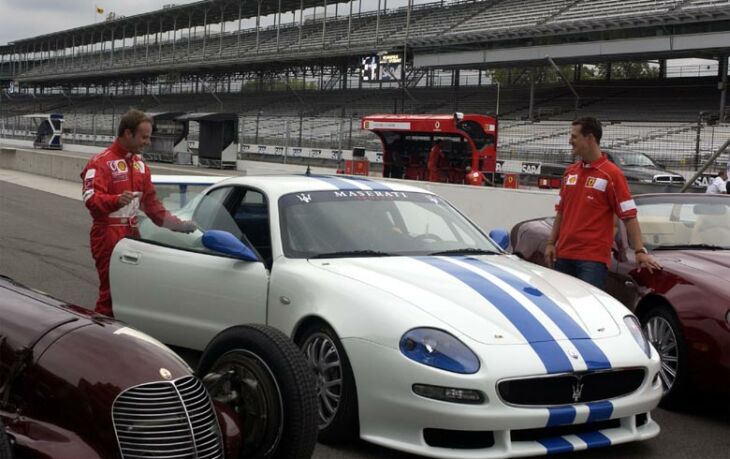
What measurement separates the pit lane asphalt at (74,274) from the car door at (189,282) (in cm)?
111

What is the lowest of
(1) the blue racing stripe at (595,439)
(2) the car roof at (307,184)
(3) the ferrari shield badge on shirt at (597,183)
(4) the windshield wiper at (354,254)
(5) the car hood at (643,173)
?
(1) the blue racing stripe at (595,439)

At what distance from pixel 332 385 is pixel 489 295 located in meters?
0.90

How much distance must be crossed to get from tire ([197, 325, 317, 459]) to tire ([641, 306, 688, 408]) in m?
2.54

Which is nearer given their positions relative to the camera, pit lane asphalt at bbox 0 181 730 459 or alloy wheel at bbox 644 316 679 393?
pit lane asphalt at bbox 0 181 730 459

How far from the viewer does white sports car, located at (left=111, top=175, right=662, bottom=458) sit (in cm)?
381

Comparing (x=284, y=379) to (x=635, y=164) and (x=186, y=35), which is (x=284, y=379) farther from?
(x=186, y=35)

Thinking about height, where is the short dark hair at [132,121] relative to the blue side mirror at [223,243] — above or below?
above

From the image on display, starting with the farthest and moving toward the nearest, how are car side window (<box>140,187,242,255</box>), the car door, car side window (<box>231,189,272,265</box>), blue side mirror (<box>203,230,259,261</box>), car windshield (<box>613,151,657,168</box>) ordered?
car windshield (<box>613,151,657,168</box>), car side window (<box>140,187,242,255</box>), car side window (<box>231,189,272,265</box>), the car door, blue side mirror (<box>203,230,259,261</box>)

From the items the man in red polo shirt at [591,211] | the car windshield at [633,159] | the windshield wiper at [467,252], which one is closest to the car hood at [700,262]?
the man in red polo shirt at [591,211]

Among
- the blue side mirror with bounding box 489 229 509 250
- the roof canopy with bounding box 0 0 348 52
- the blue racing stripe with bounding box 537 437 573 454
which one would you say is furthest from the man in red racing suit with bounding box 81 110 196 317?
the roof canopy with bounding box 0 0 348 52

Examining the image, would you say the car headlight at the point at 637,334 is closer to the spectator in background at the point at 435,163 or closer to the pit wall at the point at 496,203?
the pit wall at the point at 496,203

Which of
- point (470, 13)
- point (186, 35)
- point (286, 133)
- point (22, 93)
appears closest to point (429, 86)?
point (470, 13)

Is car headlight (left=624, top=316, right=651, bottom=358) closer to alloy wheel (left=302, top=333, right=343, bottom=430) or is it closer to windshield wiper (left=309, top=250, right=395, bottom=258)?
windshield wiper (left=309, top=250, right=395, bottom=258)

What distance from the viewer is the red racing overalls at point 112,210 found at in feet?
19.1
